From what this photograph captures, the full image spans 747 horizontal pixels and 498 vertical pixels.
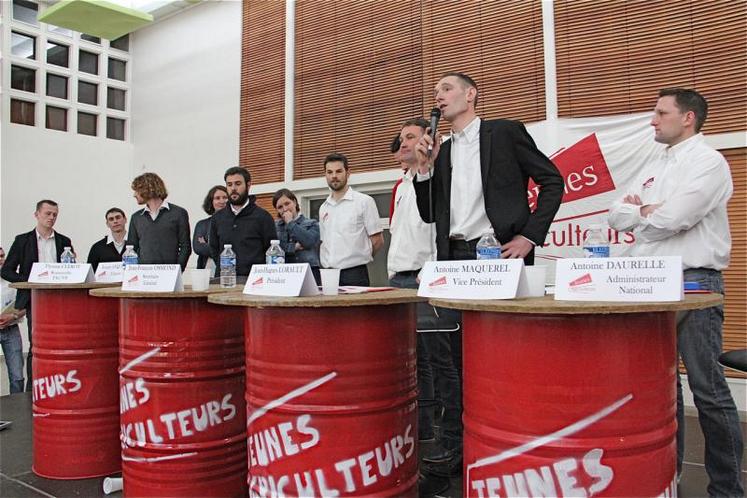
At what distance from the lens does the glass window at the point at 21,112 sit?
249 inches

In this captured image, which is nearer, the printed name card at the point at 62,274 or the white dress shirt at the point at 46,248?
the printed name card at the point at 62,274

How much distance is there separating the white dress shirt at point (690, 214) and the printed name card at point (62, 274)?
7.10 feet

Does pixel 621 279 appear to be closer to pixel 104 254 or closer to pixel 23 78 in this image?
pixel 104 254

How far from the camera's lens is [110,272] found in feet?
8.85

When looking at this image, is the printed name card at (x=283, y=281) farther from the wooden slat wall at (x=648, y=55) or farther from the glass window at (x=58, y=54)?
the glass window at (x=58, y=54)

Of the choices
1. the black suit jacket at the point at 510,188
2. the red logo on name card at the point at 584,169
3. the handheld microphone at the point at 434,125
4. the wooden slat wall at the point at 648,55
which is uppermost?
the wooden slat wall at the point at 648,55

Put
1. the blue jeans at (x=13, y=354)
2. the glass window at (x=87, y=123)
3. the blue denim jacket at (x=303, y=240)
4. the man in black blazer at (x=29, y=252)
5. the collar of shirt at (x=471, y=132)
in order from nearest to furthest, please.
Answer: the collar of shirt at (x=471, y=132)
the blue denim jacket at (x=303, y=240)
the blue jeans at (x=13, y=354)
the man in black blazer at (x=29, y=252)
the glass window at (x=87, y=123)

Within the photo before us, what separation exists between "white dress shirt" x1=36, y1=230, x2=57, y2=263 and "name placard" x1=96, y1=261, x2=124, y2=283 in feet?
6.36

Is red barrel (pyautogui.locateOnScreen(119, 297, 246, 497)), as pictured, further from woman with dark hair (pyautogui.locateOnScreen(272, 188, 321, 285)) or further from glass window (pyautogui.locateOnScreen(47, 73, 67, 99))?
glass window (pyautogui.locateOnScreen(47, 73, 67, 99))

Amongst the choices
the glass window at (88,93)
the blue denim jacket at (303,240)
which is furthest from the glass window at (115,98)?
the blue denim jacket at (303,240)

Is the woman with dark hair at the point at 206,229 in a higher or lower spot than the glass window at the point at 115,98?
lower

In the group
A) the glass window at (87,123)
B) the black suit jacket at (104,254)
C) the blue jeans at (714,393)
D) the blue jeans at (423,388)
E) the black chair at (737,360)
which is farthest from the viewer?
the glass window at (87,123)

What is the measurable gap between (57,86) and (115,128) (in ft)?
2.63

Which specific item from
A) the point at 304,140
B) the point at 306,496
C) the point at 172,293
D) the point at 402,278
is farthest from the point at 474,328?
the point at 304,140
